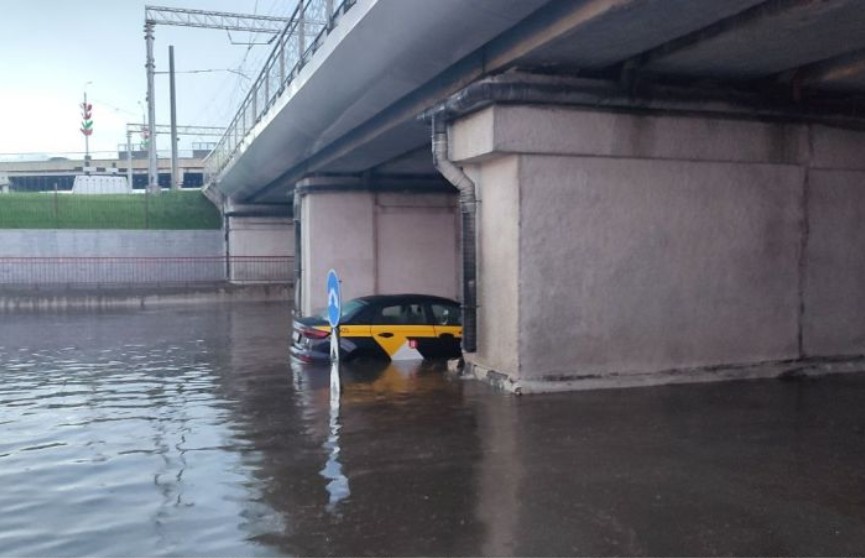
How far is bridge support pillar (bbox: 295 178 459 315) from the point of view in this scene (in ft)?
78.6

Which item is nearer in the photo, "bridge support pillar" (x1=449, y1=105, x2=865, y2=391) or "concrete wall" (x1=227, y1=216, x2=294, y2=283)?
"bridge support pillar" (x1=449, y1=105, x2=865, y2=391)

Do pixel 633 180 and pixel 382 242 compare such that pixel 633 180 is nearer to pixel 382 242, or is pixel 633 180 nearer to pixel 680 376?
pixel 680 376

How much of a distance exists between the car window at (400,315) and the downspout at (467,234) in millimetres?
2166

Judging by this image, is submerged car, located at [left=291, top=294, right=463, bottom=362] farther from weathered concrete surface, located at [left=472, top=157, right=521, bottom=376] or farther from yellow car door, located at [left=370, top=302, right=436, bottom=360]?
weathered concrete surface, located at [left=472, top=157, right=521, bottom=376]

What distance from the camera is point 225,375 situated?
14.3 m

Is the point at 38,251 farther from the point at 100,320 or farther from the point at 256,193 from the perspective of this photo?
the point at 100,320

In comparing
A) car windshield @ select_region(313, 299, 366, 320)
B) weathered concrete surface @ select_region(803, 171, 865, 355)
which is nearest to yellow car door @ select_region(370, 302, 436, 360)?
car windshield @ select_region(313, 299, 366, 320)

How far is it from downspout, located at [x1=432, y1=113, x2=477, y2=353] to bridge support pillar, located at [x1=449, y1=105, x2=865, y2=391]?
0.37 feet

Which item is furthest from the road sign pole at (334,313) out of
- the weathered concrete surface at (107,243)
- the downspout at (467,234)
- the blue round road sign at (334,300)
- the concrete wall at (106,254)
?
the weathered concrete surface at (107,243)

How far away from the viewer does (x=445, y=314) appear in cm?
1511

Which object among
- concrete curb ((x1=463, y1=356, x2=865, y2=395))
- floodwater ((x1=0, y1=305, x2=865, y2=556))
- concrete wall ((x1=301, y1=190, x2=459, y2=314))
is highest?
concrete wall ((x1=301, y1=190, x2=459, y2=314))

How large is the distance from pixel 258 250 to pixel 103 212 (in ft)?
33.9

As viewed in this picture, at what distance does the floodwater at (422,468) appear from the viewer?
597cm

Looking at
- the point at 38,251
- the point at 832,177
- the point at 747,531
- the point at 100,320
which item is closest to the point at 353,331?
the point at 832,177
